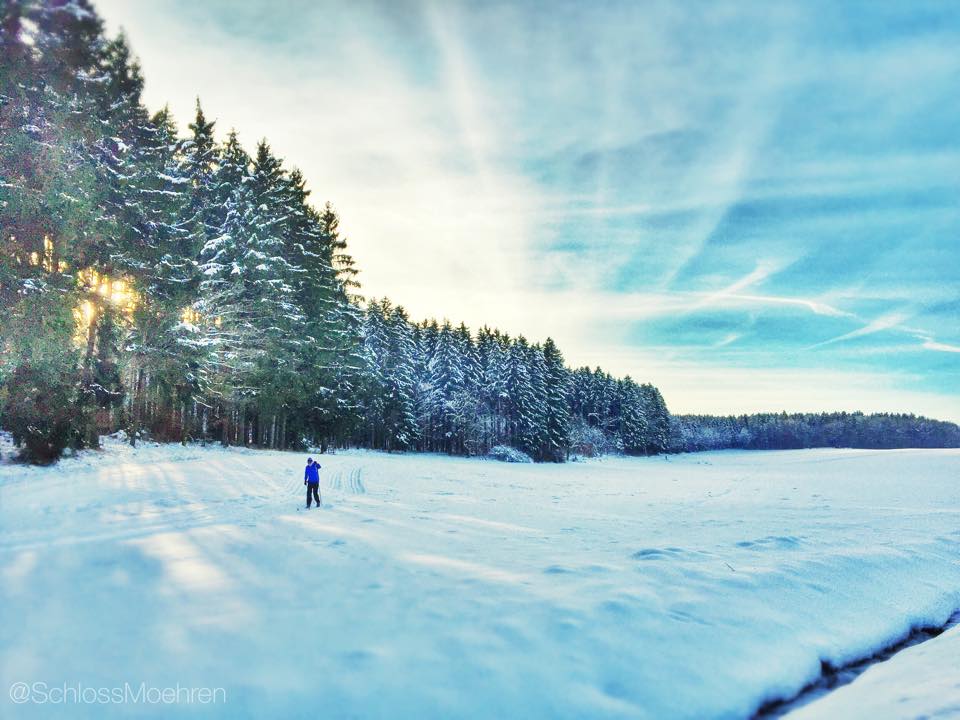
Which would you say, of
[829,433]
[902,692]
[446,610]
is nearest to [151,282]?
[446,610]

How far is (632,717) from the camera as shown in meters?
3.84

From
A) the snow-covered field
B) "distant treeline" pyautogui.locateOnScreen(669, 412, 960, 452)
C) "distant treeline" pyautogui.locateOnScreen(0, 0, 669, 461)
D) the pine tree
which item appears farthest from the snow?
"distant treeline" pyautogui.locateOnScreen(669, 412, 960, 452)

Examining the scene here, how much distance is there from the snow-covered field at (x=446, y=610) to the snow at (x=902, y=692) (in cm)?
3

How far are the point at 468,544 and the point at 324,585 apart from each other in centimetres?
333

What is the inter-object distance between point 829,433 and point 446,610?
157853 mm

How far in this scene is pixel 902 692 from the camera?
4.11 meters

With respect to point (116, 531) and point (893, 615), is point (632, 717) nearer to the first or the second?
point (893, 615)

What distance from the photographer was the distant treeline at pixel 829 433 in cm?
12825

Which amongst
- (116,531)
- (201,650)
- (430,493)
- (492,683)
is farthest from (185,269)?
(492,683)

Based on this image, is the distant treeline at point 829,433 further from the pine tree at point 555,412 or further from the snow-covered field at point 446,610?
the snow-covered field at point 446,610

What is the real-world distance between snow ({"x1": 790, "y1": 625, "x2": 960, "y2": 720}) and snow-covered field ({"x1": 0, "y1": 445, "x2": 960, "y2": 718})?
3cm

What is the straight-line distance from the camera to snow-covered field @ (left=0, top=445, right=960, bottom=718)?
4.04 meters

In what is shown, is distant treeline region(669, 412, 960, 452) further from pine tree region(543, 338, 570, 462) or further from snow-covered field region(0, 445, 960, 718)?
snow-covered field region(0, 445, 960, 718)

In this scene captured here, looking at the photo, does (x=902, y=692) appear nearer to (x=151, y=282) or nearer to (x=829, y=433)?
(x=151, y=282)
